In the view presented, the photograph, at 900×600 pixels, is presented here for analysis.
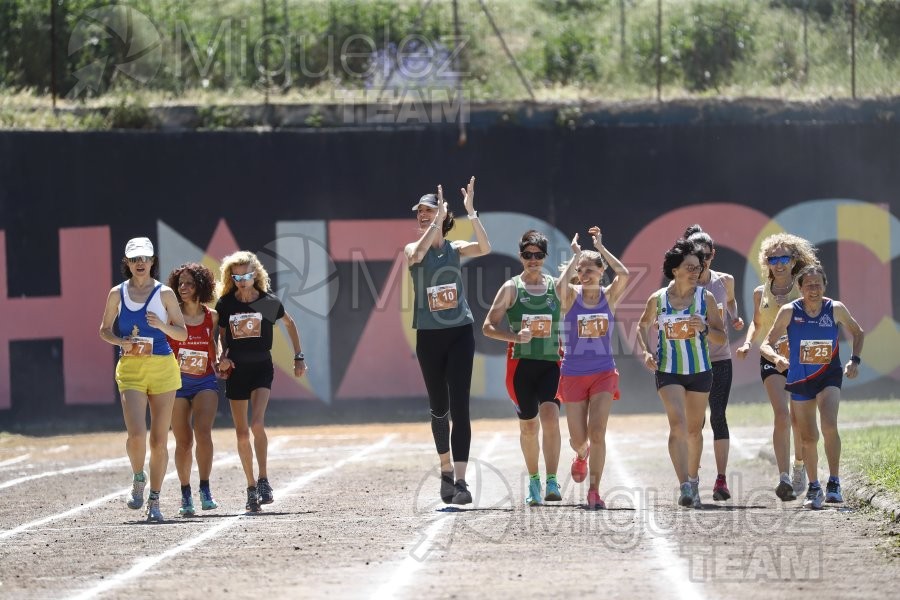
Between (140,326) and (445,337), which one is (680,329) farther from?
(140,326)

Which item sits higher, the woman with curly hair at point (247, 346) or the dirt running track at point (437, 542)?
the woman with curly hair at point (247, 346)

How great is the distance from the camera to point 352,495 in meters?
12.1

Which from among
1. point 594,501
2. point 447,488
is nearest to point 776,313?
point 594,501

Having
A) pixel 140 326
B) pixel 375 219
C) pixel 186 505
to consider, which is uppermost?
pixel 375 219

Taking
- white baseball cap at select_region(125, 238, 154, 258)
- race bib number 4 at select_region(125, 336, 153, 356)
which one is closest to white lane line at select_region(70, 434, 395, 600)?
race bib number 4 at select_region(125, 336, 153, 356)

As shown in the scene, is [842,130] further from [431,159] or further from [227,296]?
[227,296]

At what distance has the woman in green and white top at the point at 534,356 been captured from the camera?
10.6 meters

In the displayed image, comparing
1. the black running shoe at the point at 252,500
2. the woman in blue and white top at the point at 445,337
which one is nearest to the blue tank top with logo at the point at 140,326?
the black running shoe at the point at 252,500

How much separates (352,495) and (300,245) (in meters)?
9.47

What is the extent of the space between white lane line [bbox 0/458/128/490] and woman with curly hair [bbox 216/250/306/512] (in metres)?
3.79

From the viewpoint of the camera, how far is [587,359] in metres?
10.7

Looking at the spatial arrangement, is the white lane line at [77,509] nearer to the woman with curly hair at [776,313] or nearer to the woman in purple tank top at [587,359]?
the woman in purple tank top at [587,359]

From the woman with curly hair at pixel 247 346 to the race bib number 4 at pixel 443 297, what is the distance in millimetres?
1532

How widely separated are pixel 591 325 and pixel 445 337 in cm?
111
